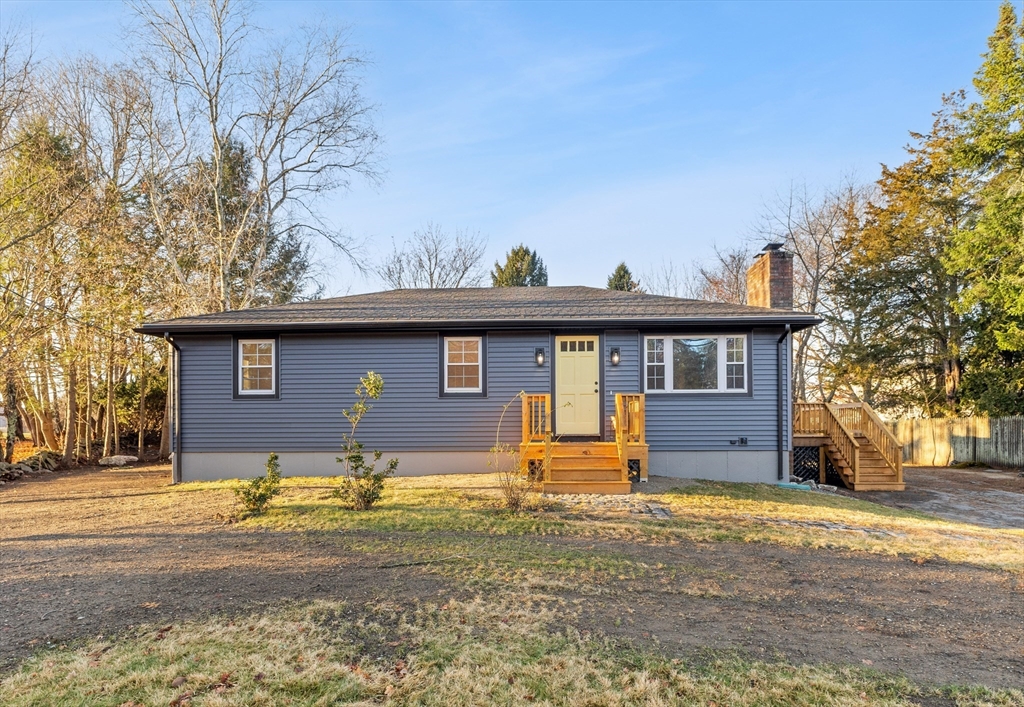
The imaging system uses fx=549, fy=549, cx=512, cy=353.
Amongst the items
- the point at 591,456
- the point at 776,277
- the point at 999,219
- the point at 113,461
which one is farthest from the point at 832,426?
the point at 113,461

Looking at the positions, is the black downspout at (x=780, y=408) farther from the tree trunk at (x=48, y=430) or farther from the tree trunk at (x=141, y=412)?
the tree trunk at (x=48, y=430)

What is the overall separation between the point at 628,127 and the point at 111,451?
17637 millimetres

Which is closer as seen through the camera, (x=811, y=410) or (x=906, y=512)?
(x=906, y=512)

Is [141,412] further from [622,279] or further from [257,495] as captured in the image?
[622,279]

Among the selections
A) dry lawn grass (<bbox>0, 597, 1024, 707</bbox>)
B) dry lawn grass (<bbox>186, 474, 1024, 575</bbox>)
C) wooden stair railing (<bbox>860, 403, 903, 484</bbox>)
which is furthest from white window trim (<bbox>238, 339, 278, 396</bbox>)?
wooden stair railing (<bbox>860, 403, 903, 484</bbox>)

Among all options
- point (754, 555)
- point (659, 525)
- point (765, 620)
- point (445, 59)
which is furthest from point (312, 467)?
point (445, 59)

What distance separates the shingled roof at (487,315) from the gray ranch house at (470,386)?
0.18ft

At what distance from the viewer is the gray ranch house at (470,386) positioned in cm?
1003

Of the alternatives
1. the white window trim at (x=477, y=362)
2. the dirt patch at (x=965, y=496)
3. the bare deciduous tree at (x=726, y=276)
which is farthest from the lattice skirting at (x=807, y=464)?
the bare deciduous tree at (x=726, y=276)

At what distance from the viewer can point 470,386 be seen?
33.9 feet

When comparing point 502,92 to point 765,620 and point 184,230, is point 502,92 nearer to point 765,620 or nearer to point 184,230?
point 184,230

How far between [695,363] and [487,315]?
13.0 feet

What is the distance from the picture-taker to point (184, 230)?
16.1m

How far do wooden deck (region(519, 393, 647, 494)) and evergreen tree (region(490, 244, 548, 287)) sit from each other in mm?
22528
